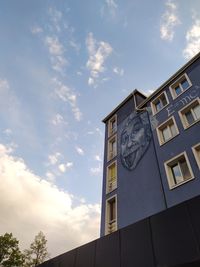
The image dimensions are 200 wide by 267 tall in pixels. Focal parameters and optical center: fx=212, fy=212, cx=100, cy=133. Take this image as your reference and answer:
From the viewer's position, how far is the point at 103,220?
16750mm

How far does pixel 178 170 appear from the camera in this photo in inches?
542

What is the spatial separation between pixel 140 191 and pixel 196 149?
4.79 metres

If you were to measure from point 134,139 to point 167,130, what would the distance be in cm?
315

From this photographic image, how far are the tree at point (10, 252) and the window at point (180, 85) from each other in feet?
103

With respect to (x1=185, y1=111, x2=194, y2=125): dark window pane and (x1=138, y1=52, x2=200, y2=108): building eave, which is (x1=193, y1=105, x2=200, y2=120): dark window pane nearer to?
(x1=185, y1=111, x2=194, y2=125): dark window pane

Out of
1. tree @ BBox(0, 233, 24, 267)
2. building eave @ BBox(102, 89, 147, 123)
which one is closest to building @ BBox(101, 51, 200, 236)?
building eave @ BBox(102, 89, 147, 123)

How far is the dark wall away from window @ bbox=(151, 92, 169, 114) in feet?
39.1

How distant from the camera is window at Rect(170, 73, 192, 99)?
56.7ft

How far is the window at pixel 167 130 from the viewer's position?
51.6 ft

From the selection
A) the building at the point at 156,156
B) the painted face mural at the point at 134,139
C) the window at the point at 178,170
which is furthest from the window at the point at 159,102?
the window at the point at 178,170

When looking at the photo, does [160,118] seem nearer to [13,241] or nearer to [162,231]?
[162,231]

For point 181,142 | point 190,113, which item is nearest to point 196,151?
point 181,142

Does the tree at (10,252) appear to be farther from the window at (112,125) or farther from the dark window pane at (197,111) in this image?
the dark window pane at (197,111)

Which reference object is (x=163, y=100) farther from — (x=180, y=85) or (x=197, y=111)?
(x=197, y=111)
